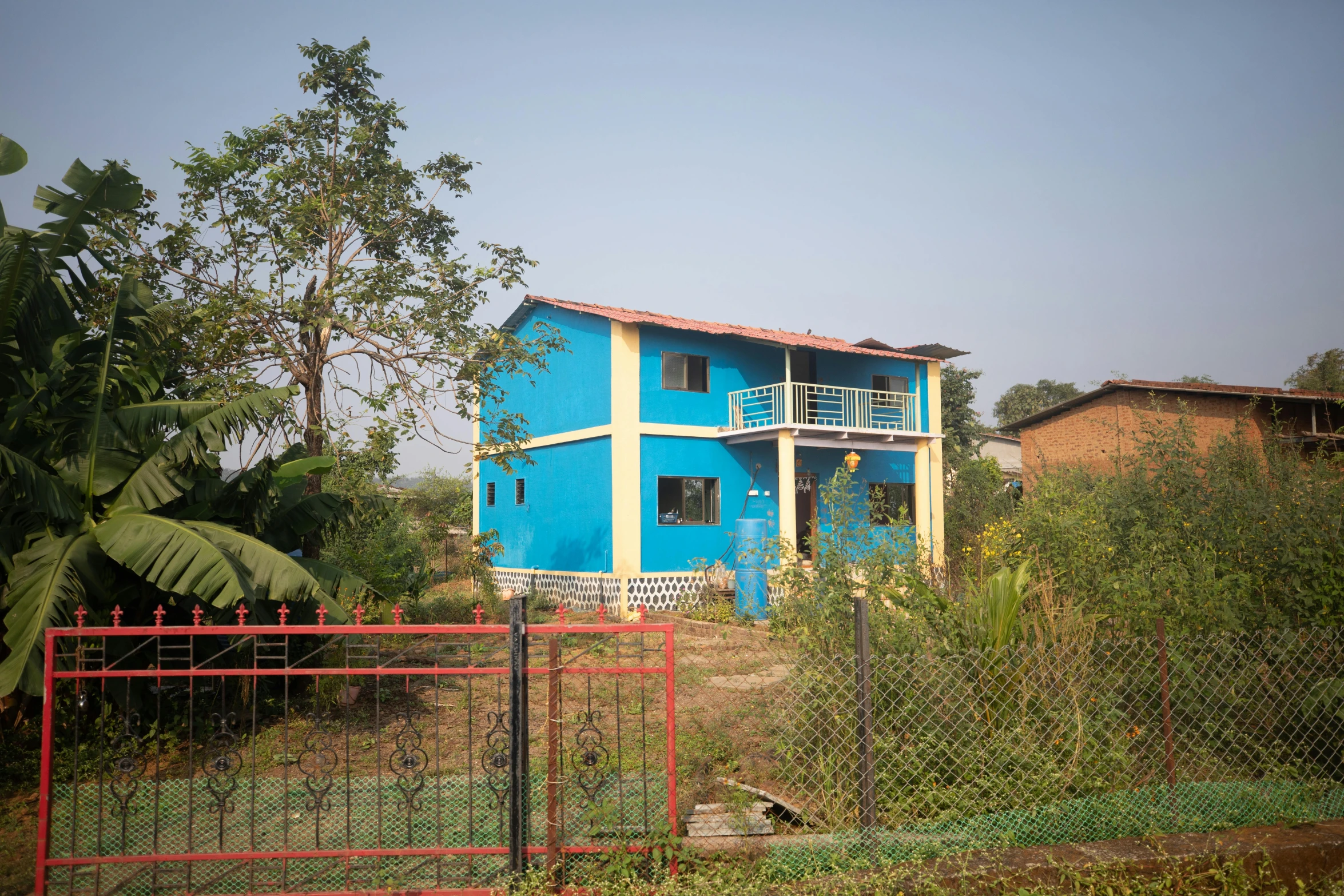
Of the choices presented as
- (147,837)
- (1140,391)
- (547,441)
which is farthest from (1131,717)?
(1140,391)

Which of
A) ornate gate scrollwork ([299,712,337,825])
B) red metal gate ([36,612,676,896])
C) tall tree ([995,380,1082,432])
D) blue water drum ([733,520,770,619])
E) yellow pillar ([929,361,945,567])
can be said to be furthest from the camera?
tall tree ([995,380,1082,432])

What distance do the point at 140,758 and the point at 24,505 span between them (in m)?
2.30

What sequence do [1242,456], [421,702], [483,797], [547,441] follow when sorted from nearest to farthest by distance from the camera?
[483,797] → [1242,456] → [421,702] → [547,441]

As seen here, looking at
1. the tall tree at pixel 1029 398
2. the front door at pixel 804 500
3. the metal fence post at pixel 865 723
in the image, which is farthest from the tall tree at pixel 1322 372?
the metal fence post at pixel 865 723

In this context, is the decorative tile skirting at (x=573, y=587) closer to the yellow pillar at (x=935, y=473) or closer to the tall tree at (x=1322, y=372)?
the yellow pillar at (x=935, y=473)

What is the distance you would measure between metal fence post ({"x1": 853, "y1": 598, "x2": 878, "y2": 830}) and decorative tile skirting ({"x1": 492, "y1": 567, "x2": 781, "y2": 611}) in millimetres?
11954

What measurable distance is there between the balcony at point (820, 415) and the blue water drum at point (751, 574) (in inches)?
90.1

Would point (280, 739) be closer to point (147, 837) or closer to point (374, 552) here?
point (147, 837)

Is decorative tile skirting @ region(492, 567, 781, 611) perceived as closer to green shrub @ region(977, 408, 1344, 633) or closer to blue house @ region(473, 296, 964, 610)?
blue house @ region(473, 296, 964, 610)

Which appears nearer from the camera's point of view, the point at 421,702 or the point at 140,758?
the point at 140,758

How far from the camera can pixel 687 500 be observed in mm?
17641

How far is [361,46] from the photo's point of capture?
11750 mm

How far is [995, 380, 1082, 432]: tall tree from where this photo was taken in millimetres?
51125

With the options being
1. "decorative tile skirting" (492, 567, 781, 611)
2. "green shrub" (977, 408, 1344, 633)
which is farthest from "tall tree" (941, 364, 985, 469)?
"green shrub" (977, 408, 1344, 633)
